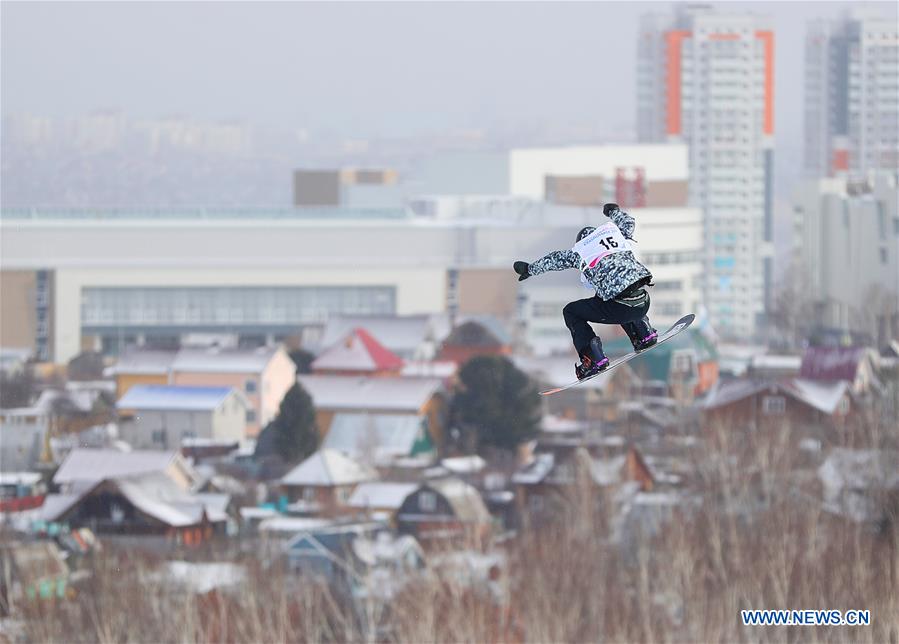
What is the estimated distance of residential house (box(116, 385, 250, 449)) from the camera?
22453mm

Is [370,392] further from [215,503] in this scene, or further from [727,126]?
[727,126]

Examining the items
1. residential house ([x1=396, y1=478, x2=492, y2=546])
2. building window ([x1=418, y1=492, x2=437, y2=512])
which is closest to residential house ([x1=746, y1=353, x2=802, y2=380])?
residential house ([x1=396, y1=478, x2=492, y2=546])

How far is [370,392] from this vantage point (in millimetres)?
23641

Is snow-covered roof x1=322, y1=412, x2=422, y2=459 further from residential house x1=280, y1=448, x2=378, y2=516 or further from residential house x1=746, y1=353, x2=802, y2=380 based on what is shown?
residential house x1=746, y1=353, x2=802, y2=380

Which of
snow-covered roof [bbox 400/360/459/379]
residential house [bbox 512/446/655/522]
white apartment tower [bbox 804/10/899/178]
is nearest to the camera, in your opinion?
residential house [bbox 512/446/655/522]

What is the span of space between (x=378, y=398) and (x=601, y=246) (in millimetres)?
20625

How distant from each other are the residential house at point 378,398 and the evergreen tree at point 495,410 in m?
0.43

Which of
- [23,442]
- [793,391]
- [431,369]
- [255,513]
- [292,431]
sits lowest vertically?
[255,513]

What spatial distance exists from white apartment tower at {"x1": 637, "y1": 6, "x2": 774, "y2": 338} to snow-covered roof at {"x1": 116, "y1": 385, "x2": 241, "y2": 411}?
2777 cm

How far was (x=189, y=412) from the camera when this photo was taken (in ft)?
75.4

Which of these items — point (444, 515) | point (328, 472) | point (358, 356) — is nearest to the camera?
→ point (444, 515)

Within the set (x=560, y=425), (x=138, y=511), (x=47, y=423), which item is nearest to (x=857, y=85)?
(x=560, y=425)

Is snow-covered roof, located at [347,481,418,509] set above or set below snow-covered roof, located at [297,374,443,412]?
below

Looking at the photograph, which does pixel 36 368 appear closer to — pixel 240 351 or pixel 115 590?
pixel 240 351
